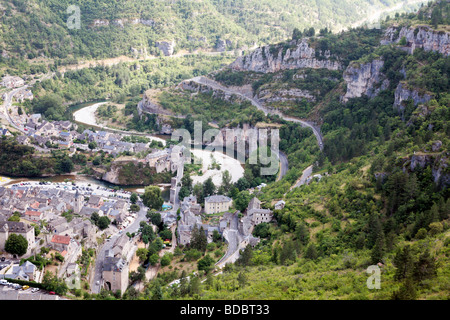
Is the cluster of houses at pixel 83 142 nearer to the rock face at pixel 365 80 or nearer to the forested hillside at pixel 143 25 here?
the rock face at pixel 365 80

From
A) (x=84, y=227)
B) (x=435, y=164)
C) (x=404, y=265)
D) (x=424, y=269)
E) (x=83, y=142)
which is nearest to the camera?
(x=424, y=269)

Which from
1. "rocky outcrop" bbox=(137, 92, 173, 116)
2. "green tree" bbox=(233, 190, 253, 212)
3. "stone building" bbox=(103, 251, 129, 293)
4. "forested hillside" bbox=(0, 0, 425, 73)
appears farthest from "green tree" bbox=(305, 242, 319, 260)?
"forested hillside" bbox=(0, 0, 425, 73)

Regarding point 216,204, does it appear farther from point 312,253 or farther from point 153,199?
point 312,253

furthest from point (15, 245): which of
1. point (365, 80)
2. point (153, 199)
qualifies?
point (365, 80)
